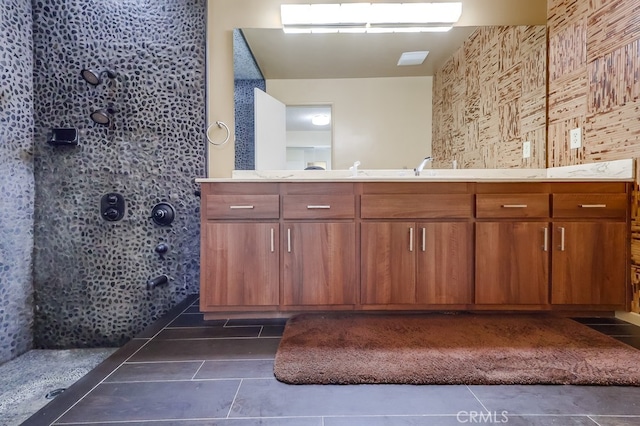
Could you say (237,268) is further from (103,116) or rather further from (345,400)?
(103,116)

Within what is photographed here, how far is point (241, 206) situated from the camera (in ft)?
6.08

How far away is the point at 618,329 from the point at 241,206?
2184 mm

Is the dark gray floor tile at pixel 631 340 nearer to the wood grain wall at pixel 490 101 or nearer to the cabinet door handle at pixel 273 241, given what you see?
the wood grain wall at pixel 490 101

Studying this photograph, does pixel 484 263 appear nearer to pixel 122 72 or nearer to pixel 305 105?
pixel 305 105

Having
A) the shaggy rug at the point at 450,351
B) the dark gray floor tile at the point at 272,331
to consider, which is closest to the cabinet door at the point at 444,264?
the shaggy rug at the point at 450,351

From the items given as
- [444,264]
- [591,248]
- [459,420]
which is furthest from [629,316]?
[459,420]

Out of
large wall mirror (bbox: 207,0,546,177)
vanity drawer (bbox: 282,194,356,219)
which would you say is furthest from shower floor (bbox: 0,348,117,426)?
vanity drawer (bbox: 282,194,356,219)

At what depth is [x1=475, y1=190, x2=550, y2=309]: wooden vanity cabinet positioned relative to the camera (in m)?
1.86

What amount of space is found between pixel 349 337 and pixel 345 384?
39cm

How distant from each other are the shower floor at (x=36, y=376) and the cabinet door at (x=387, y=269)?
1.78m

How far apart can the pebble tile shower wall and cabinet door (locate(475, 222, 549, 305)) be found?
6.19 ft

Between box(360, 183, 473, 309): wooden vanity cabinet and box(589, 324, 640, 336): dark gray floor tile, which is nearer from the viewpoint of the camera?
box(589, 324, 640, 336): dark gray floor tile

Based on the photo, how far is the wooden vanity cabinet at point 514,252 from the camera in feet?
6.10

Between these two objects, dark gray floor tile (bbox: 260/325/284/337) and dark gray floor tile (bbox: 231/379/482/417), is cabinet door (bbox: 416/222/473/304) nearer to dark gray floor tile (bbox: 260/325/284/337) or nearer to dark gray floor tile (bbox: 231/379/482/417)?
dark gray floor tile (bbox: 231/379/482/417)
